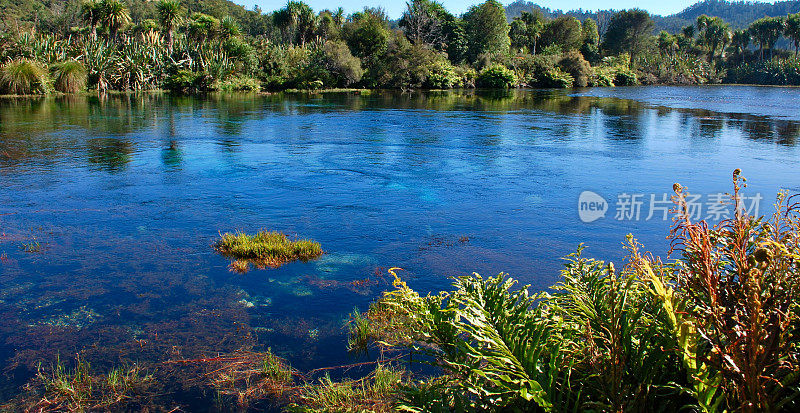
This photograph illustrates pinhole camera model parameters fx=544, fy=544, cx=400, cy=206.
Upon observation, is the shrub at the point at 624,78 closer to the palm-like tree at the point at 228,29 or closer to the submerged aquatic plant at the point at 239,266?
the palm-like tree at the point at 228,29

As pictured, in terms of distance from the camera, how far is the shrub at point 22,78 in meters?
34.3

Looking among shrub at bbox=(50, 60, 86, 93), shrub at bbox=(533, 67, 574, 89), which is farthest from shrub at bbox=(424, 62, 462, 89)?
shrub at bbox=(50, 60, 86, 93)

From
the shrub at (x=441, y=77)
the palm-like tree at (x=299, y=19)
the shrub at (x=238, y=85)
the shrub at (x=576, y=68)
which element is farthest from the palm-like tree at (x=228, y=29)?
the shrub at (x=576, y=68)

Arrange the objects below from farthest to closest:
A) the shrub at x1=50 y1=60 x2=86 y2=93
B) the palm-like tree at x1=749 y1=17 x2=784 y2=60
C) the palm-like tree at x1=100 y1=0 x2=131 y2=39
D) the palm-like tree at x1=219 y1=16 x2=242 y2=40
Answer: the palm-like tree at x1=749 y1=17 x2=784 y2=60 → the palm-like tree at x1=219 y1=16 x2=242 y2=40 → the palm-like tree at x1=100 y1=0 x2=131 y2=39 → the shrub at x1=50 y1=60 x2=86 y2=93

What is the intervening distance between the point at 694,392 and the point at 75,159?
51.6 feet

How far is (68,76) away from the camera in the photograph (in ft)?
123

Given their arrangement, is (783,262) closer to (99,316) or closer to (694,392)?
(694,392)

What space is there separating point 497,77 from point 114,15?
36552 mm

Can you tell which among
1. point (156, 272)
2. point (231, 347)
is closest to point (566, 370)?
point (231, 347)

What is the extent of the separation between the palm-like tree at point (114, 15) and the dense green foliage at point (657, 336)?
53.7 metres

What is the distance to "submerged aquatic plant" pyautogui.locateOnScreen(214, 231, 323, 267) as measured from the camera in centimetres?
714

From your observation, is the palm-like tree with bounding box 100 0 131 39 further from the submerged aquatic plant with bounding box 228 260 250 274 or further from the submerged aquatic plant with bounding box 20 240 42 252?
the submerged aquatic plant with bounding box 228 260 250 274

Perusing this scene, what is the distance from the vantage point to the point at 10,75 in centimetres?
3428

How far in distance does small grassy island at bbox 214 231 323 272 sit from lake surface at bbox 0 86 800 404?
0.22m
